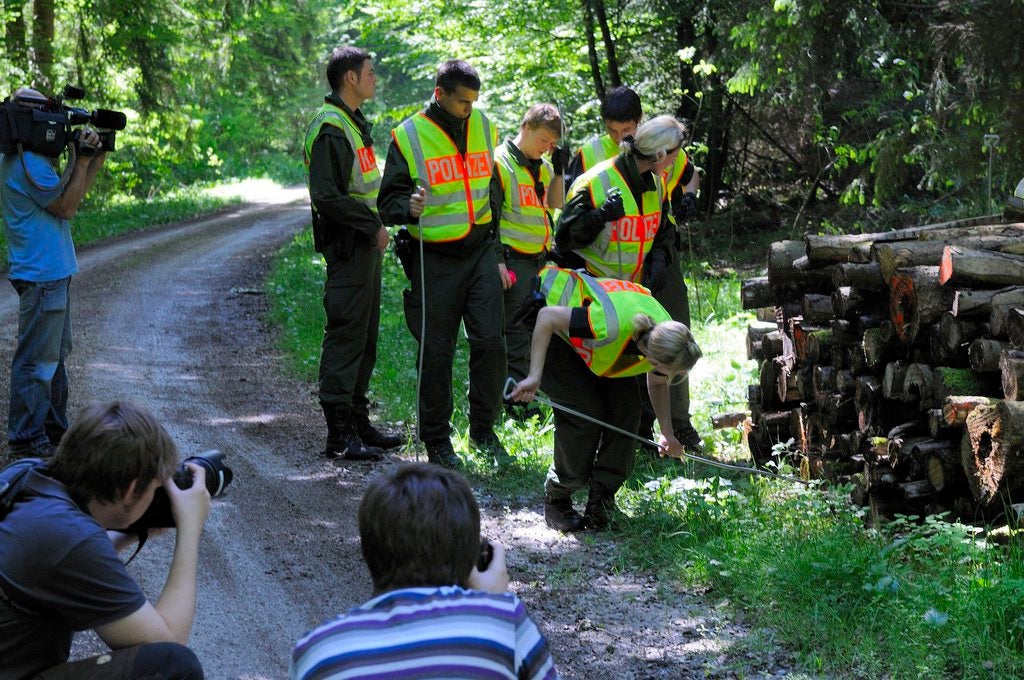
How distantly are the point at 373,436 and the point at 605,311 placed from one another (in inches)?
106

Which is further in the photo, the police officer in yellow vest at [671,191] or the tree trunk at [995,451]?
the police officer in yellow vest at [671,191]

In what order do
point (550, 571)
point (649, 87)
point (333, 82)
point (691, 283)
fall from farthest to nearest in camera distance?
point (649, 87) < point (691, 283) < point (333, 82) < point (550, 571)

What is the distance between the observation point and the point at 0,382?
8523mm

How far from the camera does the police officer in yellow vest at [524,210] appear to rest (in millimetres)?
7926

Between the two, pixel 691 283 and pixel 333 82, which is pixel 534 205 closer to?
pixel 333 82

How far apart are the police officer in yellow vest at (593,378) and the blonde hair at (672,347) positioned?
5cm

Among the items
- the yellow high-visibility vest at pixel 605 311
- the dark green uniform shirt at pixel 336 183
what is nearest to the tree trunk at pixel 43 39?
the dark green uniform shirt at pixel 336 183

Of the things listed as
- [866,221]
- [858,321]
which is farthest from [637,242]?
[866,221]

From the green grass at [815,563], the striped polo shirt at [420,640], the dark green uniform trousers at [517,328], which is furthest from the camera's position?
the dark green uniform trousers at [517,328]

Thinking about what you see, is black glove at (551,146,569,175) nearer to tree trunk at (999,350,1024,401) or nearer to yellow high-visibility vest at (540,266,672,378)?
yellow high-visibility vest at (540,266,672,378)

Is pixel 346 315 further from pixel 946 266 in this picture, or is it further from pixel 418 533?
pixel 418 533

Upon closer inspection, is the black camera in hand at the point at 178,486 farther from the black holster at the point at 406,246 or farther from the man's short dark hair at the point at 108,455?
the black holster at the point at 406,246

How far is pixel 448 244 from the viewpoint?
6695mm

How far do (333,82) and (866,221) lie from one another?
34.0ft
